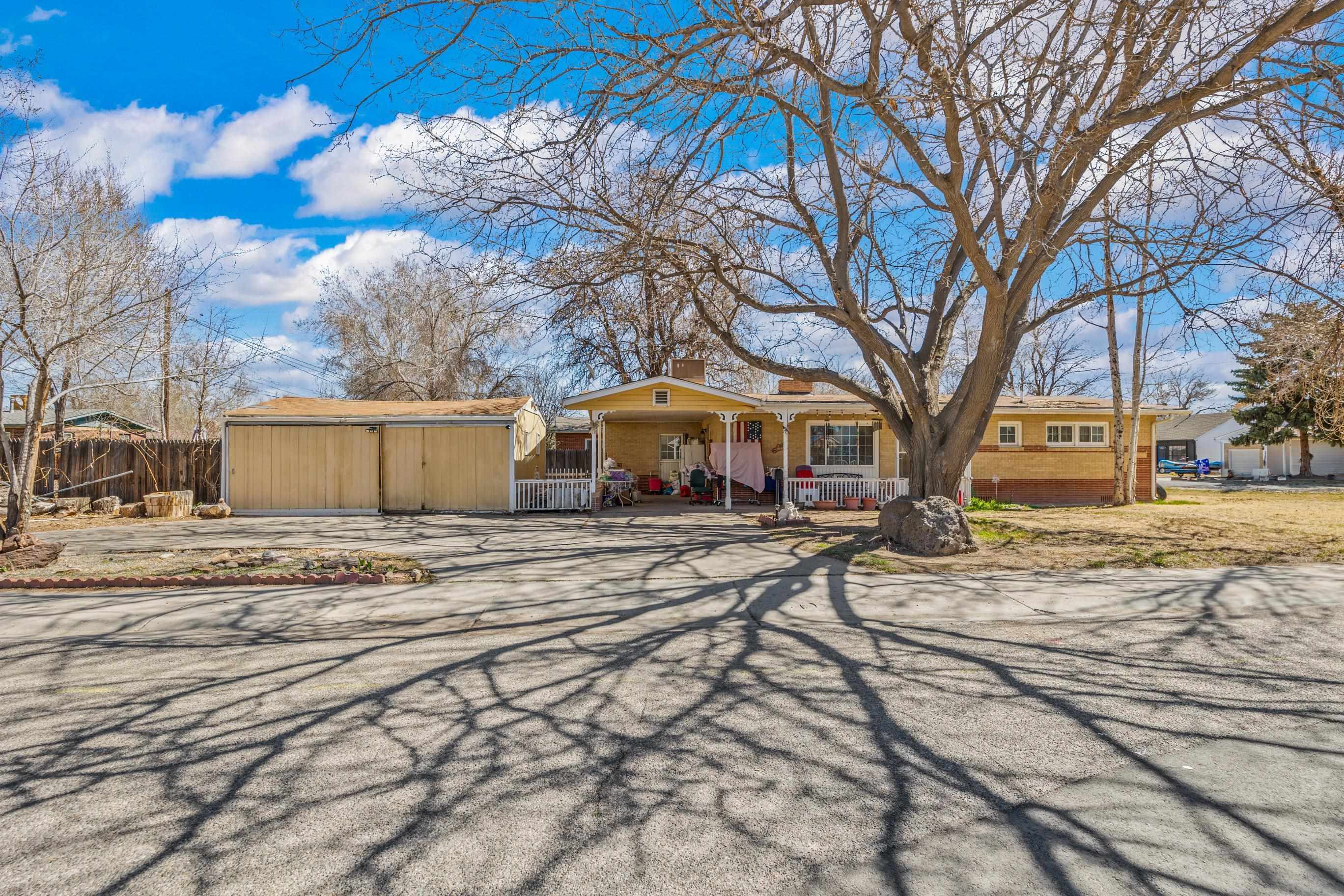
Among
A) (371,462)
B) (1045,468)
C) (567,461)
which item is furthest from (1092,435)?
(371,462)

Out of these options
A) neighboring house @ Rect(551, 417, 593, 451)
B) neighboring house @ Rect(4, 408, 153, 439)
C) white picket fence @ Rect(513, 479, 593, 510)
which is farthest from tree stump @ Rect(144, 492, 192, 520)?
neighboring house @ Rect(551, 417, 593, 451)

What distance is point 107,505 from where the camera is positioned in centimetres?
1612

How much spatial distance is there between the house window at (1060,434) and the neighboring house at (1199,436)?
32961 millimetres

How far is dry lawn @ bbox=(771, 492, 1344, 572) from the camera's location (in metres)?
9.41

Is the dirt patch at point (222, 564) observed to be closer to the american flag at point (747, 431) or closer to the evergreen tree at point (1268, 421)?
the american flag at point (747, 431)

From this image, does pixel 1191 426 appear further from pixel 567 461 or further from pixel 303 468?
pixel 303 468

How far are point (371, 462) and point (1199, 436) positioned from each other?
181 ft

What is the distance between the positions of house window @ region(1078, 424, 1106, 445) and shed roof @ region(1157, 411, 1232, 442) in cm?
3571

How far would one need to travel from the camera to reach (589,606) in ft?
23.3

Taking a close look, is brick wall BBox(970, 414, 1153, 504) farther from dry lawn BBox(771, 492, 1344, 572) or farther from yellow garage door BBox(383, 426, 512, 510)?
yellow garage door BBox(383, 426, 512, 510)

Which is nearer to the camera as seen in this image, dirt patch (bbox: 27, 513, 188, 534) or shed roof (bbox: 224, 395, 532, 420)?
dirt patch (bbox: 27, 513, 188, 534)

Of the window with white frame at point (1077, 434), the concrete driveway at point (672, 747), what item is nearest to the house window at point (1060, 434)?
the window with white frame at point (1077, 434)

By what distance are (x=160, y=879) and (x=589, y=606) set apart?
4689 millimetres

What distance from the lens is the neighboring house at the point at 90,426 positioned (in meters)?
18.6
